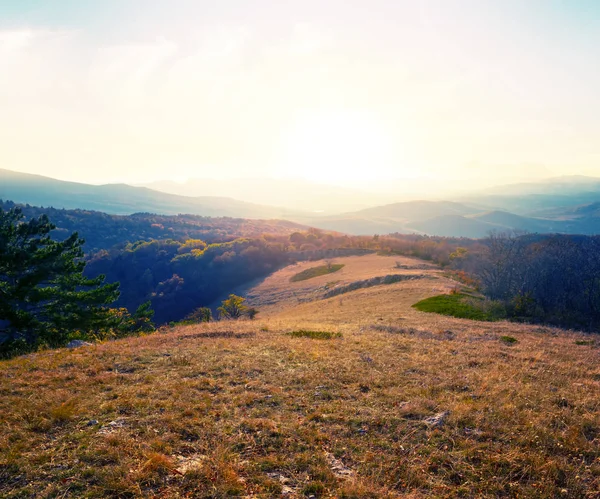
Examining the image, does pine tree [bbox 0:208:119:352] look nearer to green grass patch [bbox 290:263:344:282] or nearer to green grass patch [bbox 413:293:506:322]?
green grass patch [bbox 413:293:506:322]

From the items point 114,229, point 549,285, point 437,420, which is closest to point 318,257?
point 549,285

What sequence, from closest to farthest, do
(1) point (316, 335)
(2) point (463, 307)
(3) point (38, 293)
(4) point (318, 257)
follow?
(1) point (316, 335) < (3) point (38, 293) < (2) point (463, 307) < (4) point (318, 257)

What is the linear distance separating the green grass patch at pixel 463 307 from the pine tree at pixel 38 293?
25.4m

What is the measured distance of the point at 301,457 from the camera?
248 inches

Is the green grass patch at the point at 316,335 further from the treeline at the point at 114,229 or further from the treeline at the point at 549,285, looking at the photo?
the treeline at the point at 114,229

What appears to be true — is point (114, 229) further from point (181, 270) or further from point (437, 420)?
point (437, 420)

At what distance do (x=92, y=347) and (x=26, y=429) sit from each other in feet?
24.6

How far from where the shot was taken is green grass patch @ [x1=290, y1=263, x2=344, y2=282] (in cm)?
6500

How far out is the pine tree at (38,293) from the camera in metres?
19.3

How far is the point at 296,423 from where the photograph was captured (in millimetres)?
7574

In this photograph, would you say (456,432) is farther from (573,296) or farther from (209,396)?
(573,296)

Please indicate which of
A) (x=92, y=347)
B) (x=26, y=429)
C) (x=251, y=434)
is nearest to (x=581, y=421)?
(x=251, y=434)

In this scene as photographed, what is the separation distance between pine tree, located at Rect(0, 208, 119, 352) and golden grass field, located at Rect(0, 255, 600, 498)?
8.94 meters

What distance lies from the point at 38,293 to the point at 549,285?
42.9 metres
